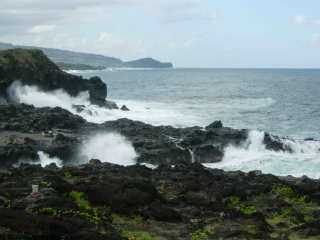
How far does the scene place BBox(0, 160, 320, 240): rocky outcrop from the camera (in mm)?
15156

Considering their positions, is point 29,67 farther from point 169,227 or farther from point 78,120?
point 169,227

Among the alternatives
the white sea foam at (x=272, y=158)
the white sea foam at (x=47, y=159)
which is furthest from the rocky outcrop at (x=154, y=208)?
the white sea foam at (x=272, y=158)

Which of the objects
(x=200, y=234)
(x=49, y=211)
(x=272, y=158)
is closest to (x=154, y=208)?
(x=200, y=234)

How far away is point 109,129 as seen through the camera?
155 ft

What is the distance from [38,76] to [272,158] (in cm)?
3789

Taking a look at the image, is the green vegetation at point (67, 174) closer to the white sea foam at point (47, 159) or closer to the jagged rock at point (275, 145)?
the white sea foam at point (47, 159)

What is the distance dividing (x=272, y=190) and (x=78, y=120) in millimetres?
28710

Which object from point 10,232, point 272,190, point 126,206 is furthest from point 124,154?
point 10,232

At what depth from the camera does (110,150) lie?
1641 inches

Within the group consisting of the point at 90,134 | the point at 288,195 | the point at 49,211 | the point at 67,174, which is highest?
the point at 49,211

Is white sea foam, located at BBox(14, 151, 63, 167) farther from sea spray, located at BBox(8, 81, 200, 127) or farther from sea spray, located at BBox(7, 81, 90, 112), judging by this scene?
sea spray, located at BBox(7, 81, 90, 112)

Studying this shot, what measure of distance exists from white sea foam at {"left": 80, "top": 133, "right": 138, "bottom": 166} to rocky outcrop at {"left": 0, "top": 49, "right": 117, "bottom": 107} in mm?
25178

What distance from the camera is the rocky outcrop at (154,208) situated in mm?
15156

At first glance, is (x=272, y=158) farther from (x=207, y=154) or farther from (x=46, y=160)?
(x=46, y=160)
